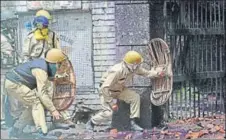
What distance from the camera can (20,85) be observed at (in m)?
8.34

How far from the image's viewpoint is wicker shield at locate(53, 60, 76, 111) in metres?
8.42

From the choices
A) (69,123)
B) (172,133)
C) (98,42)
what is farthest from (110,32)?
(172,133)

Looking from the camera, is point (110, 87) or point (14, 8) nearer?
point (110, 87)

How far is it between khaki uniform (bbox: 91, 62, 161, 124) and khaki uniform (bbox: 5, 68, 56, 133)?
0.70 meters

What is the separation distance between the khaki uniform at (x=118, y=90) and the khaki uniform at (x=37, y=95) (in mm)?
703

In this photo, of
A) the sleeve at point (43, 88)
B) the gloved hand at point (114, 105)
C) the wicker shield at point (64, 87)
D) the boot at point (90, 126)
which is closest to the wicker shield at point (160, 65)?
the gloved hand at point (114, 105)

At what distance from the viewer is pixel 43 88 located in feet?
26.9

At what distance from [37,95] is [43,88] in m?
0.19

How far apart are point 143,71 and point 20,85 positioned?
5.44 ft

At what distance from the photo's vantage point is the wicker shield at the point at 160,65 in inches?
336

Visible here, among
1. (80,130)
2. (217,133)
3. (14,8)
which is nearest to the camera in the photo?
(217,133)

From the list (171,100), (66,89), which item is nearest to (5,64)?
(66,89)

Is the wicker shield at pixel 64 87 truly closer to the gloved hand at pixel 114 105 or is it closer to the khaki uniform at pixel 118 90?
the khaki uniform at pixel 118 90

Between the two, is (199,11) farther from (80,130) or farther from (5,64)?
(5,64)
